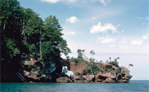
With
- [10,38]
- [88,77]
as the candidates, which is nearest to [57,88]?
[10,38]

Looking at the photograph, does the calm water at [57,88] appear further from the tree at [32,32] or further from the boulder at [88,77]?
the boulder at [88,77]

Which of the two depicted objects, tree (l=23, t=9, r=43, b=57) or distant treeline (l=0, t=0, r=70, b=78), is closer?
distant treeline (l=0, t=0, r=70, b=78)

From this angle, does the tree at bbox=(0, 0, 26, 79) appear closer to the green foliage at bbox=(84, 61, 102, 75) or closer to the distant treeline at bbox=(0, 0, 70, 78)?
the distant treeline at bbox=(0, 0, 70, 78)

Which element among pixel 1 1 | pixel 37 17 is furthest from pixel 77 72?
pixel 1 1

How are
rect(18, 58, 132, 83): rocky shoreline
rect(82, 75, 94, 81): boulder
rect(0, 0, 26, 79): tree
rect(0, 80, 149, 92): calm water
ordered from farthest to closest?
rect(82, 75, 94, 81): boulder → rect(18, 58, 132, 83): rocky shoreline → rect(0, 0, 26, 79): tree → rect(0, 80, 149, 92): calm water

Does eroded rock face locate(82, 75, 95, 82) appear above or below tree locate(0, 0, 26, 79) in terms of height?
below

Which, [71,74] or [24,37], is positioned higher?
[24,37]

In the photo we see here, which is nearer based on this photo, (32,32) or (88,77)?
(32,32)

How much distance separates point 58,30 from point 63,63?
13991 millimetres

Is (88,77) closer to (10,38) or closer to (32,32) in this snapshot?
(32,32)

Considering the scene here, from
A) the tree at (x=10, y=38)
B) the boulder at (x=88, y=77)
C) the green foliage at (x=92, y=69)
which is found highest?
the tree at (x=10, y=38)

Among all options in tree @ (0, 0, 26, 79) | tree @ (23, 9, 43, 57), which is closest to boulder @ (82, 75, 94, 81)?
tree @ (23, 9, 43, 57)

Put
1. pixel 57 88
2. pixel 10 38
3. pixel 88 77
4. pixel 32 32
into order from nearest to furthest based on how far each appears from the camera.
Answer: pixel 57 88, pixel 10 38, pixel 32 32, pixel 88 77

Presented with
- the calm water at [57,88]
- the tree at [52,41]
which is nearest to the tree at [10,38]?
the tree at [52,41]
